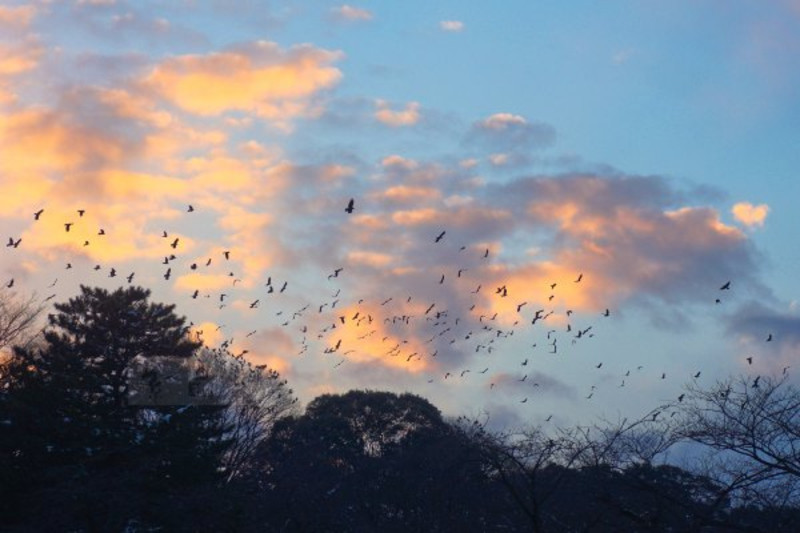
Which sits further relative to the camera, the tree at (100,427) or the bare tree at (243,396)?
the bare tree at (243,396)

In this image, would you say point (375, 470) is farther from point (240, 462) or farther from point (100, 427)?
point (100, 427)

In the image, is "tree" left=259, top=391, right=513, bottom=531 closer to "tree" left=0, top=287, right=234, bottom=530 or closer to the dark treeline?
the dark treeline

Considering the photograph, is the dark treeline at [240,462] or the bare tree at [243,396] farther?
the bare tree at [243,396]

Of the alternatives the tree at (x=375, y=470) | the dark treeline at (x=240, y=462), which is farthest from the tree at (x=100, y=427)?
the tree at (x=375, y=470)

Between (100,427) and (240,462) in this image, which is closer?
(100,427)

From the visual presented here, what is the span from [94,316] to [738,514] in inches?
983

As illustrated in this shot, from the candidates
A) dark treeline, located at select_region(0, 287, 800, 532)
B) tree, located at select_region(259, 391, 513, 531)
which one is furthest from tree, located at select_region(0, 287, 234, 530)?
tree, located at select_region(259, 391, 513, 531)

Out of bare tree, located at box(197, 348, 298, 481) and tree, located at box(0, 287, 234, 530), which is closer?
tree, located at box(0, 287, 234, 530)

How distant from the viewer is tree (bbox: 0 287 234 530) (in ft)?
82.6

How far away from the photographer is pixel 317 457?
48.1 metres

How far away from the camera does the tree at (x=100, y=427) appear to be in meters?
25.2

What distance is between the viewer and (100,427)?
28062 millimetres

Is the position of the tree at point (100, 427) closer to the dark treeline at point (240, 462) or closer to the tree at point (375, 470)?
the dark treeline at point (240, 462)

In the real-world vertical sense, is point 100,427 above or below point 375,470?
below
